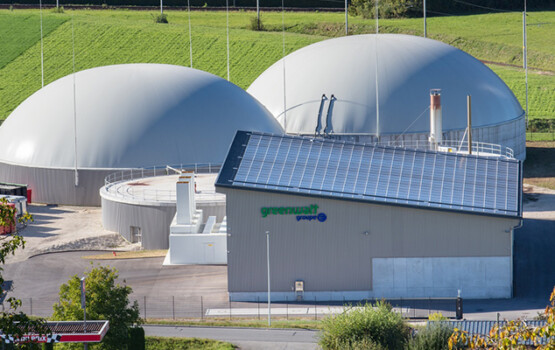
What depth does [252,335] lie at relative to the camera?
138ft

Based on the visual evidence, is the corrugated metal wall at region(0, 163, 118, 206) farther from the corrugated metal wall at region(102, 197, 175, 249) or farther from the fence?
the fence

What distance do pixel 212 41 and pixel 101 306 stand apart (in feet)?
309

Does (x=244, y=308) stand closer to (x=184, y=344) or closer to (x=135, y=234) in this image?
(x=184, y=344)

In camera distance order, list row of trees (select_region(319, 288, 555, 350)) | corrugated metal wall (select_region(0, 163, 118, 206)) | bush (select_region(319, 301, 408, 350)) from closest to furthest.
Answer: row of trees (select_region(319, 288, 555, 350))
bush (select_region(319, 301, 408, 350))
corrugated metal wall (select_region(0, 163, 118, 206))

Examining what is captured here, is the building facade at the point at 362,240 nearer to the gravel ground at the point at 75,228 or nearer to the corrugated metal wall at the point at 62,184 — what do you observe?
the gravel ground at the point at 75,228

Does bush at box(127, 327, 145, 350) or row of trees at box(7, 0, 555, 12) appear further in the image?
row of trees at box(7, 0, 555, 12)

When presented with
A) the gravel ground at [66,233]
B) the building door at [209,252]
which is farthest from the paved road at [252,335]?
the gravel ground at [66,233]

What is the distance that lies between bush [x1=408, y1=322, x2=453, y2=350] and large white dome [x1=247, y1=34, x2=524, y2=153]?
1532 inches

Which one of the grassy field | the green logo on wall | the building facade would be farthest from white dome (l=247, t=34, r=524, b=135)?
the grassy field

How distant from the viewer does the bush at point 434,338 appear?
35.9 metres

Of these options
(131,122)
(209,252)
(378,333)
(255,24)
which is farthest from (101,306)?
(255,24)

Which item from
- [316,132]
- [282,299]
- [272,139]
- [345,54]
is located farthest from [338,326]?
[345,54]

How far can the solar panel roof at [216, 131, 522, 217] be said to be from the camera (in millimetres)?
46969

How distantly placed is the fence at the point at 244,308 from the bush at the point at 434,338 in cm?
757
